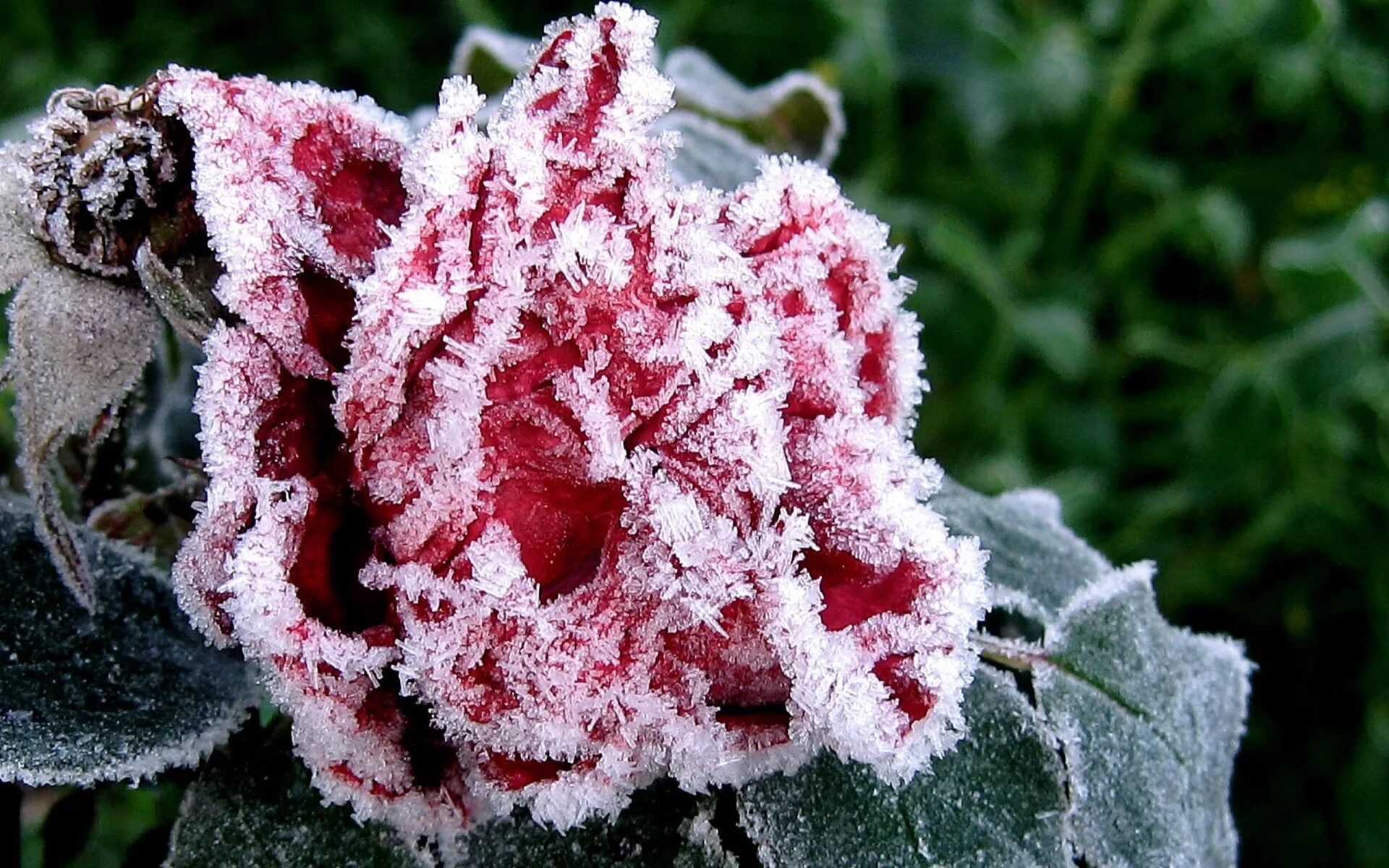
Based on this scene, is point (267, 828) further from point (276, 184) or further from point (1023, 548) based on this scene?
point (1023, 548)

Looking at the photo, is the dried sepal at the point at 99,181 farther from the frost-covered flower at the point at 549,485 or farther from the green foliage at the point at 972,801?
the green foliage at the point at 972,801

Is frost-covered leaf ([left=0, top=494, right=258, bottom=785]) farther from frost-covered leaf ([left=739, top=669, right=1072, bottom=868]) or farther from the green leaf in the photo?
the green leaf

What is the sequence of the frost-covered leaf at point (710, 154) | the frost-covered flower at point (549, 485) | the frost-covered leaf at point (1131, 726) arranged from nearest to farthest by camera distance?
1. the frost-covered flower at point (549, 485)
2. the frost-covered leaf at point (1131, 726)
3. the frost-covered leaf at point (710, 154)


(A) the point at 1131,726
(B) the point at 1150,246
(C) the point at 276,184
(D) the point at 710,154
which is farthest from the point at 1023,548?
(B) the point at 1150,246

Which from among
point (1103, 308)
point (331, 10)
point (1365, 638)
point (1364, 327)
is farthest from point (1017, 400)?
point (331, 10)

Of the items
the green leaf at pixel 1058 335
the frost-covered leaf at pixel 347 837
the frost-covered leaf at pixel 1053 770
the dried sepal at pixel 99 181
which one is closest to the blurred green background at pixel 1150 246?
the green leaf at pixel 1058 335

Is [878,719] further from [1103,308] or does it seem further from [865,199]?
[1103,308]
